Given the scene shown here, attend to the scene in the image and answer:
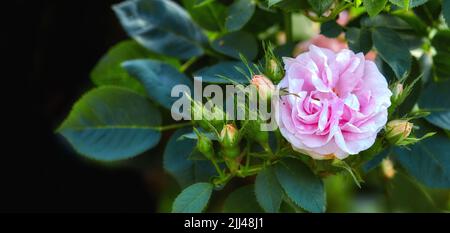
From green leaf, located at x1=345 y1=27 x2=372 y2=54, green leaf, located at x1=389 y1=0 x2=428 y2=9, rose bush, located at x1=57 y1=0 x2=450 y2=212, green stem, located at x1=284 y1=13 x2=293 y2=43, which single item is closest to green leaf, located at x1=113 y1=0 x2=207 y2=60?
rose bush, located at x1=57 y1=0 x2=450 y2=212

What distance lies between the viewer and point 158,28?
0.88m

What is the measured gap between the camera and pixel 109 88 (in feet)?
2.74

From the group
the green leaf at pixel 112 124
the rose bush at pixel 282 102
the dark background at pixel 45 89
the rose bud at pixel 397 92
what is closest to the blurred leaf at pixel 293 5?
the rose bush at pixel 282 102

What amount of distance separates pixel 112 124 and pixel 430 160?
1.19 feet

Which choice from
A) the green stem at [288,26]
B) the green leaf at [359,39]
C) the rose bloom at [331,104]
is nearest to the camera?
the rose bloom at [331,104]

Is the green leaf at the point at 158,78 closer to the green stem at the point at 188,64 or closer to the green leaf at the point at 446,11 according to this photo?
the green stem at the point at 188,64

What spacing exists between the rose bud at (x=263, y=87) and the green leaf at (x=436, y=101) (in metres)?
0.21

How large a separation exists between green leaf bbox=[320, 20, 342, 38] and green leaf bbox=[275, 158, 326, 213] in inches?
6.0

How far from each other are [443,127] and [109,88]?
0.38 metres

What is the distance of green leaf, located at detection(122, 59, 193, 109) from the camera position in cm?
80

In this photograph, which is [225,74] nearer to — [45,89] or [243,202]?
[243,202]

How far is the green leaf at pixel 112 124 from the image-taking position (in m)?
0.80

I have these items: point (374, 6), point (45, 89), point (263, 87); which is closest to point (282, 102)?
point (263, 87)
